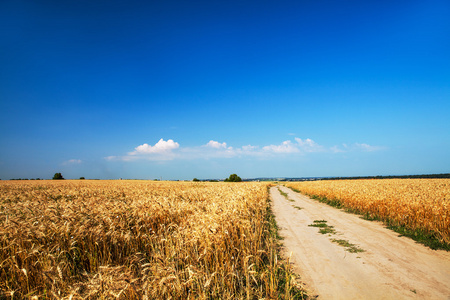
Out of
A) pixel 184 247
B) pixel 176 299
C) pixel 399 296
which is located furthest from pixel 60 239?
pixel 399 296

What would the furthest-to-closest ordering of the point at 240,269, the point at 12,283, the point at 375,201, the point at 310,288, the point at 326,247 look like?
the point at 375,201
the point at 326,247
the point at 240,269
the point at 310,288
the point at 12,283

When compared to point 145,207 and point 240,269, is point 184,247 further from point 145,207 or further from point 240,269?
point 145,207

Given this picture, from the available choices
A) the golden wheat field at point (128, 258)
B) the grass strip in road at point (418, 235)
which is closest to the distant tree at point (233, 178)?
the grass strip in road at point (418, 235)

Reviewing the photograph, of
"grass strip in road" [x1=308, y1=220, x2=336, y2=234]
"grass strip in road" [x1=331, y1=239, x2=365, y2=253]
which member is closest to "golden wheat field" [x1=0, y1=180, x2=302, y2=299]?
"grass strip in road" [x1=331, y1=239, x2=365, y2=253]

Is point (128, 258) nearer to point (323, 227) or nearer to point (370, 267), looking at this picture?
point (370, 267)

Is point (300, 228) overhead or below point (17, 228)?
below

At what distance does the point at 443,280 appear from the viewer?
5.25 meters

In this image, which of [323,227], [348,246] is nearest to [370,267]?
[348,246]

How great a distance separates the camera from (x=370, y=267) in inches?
237

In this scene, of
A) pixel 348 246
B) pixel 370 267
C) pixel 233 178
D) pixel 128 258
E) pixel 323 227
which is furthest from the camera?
pixel 233 178

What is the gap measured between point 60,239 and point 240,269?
15.3ft

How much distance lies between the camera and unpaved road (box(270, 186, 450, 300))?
4770 millimetres

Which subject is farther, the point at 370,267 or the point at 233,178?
the point at 233,178

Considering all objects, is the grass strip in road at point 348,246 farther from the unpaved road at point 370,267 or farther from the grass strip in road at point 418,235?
the grass strip in road at point 418,235
